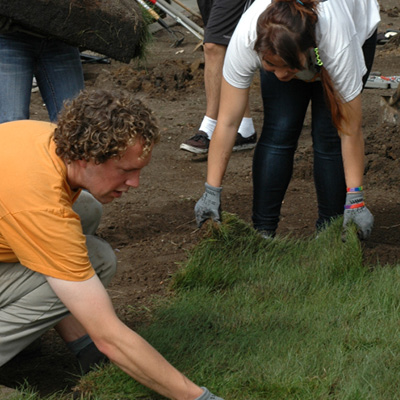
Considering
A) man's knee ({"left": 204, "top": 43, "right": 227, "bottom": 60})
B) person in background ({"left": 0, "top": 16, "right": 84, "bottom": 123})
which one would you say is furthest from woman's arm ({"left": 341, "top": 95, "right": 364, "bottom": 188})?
man's knee ({"left": 204, "top": 43, "right": 227, "bottom": 60})

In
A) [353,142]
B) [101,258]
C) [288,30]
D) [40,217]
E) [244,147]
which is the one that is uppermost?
[288,30]

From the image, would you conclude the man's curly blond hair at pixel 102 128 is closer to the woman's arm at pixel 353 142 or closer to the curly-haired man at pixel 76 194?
the curly-haired man at pixel 76 194

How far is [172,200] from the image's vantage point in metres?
4.97

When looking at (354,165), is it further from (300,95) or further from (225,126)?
(225,126)

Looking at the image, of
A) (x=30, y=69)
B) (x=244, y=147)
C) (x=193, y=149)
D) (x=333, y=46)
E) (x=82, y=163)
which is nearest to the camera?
(x=82, y=163)

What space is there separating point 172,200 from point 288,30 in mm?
2141

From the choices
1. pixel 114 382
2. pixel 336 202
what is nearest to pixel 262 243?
pixel 336 202

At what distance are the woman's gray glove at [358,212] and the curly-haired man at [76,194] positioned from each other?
1.36 metres

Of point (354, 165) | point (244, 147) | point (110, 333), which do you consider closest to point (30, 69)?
point (354, 165)

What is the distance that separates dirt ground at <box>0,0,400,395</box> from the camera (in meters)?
3.39

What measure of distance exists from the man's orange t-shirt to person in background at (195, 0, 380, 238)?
3.75 feet

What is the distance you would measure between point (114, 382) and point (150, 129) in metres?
0.98

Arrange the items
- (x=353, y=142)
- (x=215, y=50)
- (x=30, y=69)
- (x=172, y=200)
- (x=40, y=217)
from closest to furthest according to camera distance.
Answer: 1. (x=40, y=217)
2. (x=353, y=142)
3. (x=30, y=69)
4. (x=172, y=200)
5. (x=215, y=50)

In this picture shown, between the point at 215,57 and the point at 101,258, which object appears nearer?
the point at 101,258
